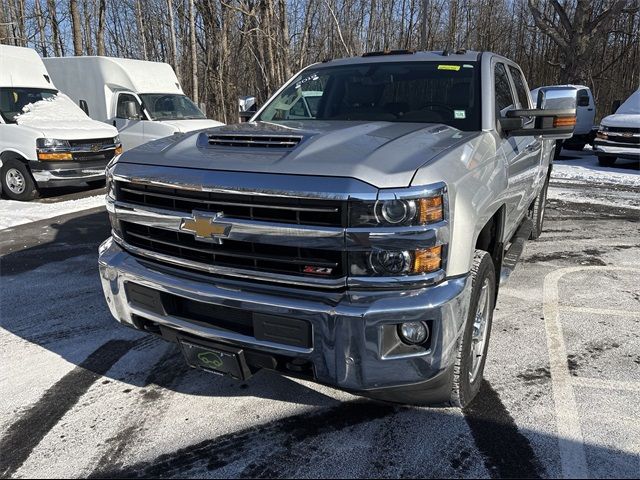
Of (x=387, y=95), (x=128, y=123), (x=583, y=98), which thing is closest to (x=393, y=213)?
(x=387, y=95)

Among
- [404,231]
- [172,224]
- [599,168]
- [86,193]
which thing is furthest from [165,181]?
[599,168]

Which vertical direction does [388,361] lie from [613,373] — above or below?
above

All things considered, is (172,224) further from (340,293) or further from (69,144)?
(69,144)

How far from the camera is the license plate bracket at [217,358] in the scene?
2486mm

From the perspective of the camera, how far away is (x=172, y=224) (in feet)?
8.55

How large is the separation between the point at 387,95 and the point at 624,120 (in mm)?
11078

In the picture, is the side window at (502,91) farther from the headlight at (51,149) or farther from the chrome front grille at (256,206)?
the headlight at (51,149)

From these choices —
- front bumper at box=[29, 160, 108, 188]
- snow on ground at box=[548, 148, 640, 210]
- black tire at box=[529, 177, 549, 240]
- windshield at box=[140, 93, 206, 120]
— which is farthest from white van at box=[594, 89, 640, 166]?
front bumper at box=[29, 160, 108, 188]

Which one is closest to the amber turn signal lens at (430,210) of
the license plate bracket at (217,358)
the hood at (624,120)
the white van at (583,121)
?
the license plate bracket at (217,358)

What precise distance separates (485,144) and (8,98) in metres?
10.1

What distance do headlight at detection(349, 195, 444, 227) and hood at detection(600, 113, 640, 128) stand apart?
12.4m

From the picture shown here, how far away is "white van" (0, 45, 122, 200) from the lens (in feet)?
30.8

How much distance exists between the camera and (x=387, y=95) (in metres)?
3.88

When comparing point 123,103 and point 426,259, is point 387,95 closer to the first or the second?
point 426,259
